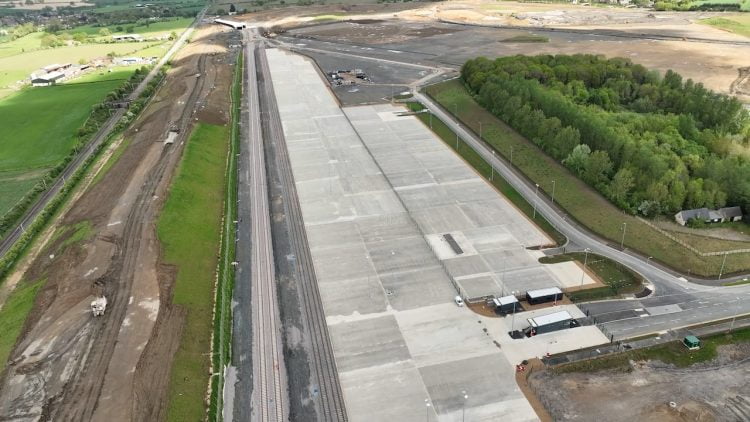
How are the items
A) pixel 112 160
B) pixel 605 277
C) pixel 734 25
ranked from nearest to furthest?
pixel 605 277, pixel 112 160, pixel 734 25

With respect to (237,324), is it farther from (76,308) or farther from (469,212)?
(469,212)

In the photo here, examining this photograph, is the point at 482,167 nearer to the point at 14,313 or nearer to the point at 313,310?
the point at 313,310

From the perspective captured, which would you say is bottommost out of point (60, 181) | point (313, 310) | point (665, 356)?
point (665, 356)

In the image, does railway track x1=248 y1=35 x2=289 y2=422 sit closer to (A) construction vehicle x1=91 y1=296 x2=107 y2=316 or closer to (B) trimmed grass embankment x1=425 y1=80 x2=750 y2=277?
(A) construction vehicle x1=91 y1=296 x2=107 y2=316

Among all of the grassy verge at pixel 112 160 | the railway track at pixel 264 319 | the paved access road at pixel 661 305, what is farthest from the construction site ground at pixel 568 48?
the paved access road at pixel 661 305

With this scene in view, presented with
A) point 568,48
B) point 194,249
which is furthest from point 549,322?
point 568,48

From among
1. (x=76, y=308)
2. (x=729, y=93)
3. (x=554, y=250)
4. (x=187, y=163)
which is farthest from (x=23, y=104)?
(x=729, y=93)
